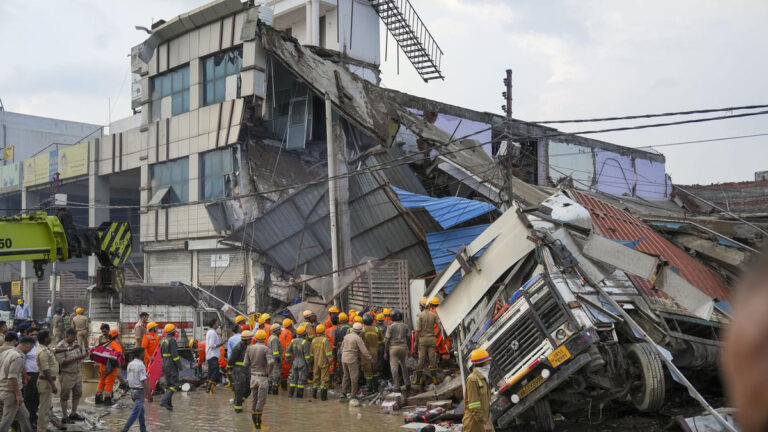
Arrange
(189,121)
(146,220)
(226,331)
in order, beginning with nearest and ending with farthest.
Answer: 1. (226,331)
2. (189,121)
3. (146,220)

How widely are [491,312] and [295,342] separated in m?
5.75

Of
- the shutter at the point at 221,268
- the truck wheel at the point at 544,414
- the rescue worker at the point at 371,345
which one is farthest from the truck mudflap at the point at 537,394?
the shutter at the point at 221,268

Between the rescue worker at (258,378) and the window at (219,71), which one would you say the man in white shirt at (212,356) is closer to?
the rescue worker at (258,378)

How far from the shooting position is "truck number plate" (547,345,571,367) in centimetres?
969

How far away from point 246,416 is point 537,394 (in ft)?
20.8

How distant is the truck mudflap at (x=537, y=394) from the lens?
9.59 meters

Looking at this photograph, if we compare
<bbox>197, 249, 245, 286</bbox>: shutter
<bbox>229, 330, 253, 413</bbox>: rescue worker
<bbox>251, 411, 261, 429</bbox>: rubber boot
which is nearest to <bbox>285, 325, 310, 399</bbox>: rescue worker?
<bbox>229, 330, 253, 413</bbox>: rescue worker

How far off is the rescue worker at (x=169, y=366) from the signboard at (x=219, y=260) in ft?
31.8

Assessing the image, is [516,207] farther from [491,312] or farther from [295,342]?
[295,342]

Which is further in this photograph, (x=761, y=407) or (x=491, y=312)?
(x=491, y=312)

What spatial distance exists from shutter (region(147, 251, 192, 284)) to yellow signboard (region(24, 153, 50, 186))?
37.9ft

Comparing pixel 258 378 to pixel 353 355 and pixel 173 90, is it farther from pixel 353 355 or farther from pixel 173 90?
pixel 173 90

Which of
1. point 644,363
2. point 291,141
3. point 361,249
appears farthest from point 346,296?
point 644,363

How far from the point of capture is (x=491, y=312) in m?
12.1
